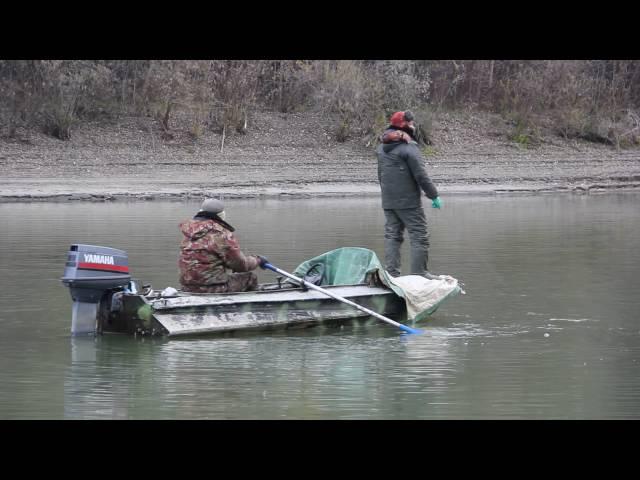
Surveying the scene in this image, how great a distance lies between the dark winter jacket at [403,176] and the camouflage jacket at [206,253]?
213cm

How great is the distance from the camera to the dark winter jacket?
11797 mm

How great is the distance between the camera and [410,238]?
11.9 meters

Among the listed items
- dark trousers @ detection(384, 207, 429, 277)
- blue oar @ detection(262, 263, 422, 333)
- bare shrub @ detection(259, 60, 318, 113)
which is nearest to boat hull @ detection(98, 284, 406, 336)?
blue oar @ detection(262, 263, 422, 333)

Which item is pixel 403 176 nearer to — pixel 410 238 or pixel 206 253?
pixel 410 238

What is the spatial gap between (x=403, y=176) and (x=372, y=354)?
8.77ft

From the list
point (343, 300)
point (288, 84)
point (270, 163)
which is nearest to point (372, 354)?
point (343, 300)

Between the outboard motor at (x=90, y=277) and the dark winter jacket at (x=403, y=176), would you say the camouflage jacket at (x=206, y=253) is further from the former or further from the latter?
the dark winter jacket at (x=403, y=176)

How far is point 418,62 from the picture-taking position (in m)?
32.2

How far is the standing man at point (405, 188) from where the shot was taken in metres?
11.8

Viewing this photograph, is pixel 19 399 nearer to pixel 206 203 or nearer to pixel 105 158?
pixel 206 203

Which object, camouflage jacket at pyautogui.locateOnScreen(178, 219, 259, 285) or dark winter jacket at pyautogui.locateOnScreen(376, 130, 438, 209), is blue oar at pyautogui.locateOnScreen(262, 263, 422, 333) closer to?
camouflage jacket at pyautogui.locateOnScreen(178, 219, 259, 285)

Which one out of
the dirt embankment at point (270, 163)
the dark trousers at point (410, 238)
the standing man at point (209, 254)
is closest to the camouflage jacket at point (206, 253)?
the standing man at point (209, 254)

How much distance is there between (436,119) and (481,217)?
10.4 m

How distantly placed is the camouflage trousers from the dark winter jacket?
1.93 meters
